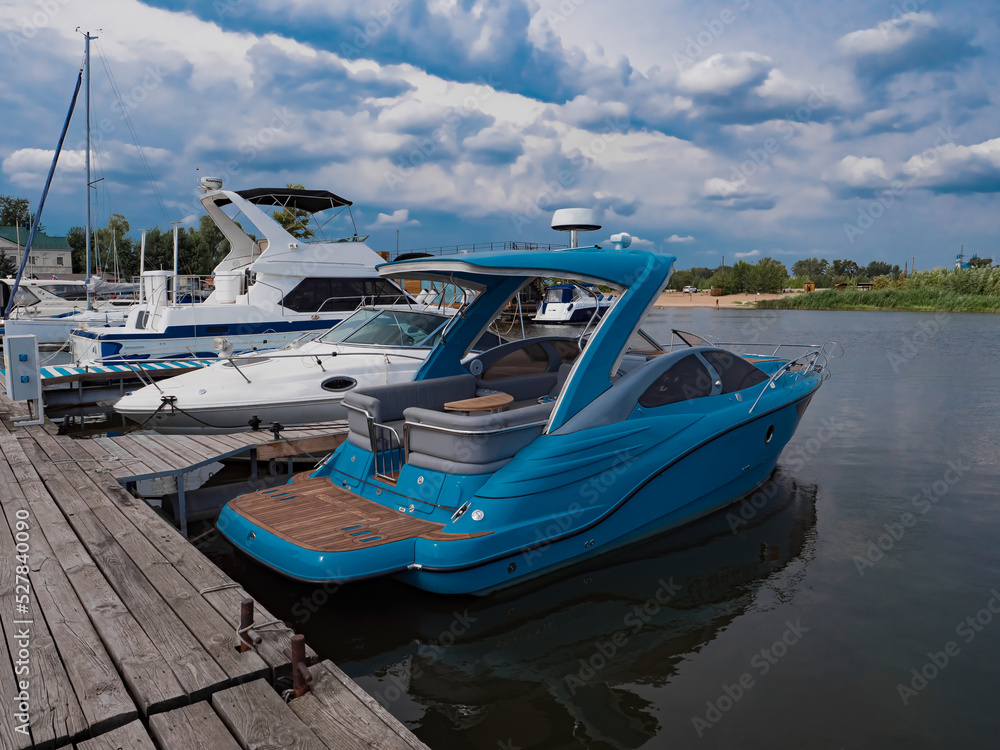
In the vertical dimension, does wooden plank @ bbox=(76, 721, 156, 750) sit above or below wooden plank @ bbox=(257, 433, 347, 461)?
above

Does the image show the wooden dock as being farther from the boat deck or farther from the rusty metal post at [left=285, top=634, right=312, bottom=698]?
the boat deck

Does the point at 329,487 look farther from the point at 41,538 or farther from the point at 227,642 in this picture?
the point at 227,642

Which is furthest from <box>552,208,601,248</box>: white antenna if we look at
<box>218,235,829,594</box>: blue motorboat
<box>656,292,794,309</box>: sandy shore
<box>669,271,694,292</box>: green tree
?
<box>669,271,694,292</box>: green tree

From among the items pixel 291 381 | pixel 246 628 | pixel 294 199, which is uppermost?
pixel 294 199

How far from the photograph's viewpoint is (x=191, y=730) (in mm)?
2742

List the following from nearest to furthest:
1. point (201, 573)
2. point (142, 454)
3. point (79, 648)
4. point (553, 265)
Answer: point (79, 648), point (201, 573), point (553, 265), point (142, 454)

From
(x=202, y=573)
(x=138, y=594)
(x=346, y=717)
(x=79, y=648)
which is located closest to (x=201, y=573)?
(x=202, y=573)

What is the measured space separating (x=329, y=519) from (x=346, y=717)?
7.89ft

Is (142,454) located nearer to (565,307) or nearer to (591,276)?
(591,276)

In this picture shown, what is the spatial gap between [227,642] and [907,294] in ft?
170

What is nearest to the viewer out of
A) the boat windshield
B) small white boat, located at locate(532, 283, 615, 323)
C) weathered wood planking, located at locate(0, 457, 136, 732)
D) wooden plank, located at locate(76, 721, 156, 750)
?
wooden plank, located at locate(76, 721, 156, 750)

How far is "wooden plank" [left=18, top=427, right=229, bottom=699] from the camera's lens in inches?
121

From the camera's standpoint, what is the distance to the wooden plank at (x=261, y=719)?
2.67m

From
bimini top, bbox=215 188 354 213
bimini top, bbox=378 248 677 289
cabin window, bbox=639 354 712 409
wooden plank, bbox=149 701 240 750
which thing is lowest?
wooden plank, bbox=149 701 240 750
